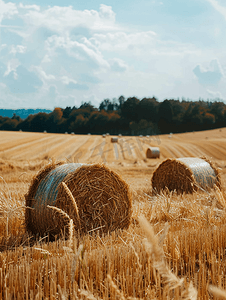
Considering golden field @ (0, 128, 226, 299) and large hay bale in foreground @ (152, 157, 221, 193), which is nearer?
golden field @ (0, 128, 226, 299)

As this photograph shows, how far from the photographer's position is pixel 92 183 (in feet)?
14.9

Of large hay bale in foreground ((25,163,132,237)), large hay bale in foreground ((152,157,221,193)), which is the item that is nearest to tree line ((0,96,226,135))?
large hay bale in foreground ((152,157,221,193))

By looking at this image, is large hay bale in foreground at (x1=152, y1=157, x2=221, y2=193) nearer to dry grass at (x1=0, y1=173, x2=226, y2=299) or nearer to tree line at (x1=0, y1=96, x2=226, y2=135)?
dry grass at (x1=0, y1=173, x2=226, y2=299)

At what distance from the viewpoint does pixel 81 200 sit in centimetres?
451

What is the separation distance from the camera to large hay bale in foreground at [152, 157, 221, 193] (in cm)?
834

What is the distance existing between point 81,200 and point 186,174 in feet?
15.3

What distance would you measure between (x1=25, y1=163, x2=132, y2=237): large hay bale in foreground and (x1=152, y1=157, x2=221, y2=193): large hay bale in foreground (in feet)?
13.1

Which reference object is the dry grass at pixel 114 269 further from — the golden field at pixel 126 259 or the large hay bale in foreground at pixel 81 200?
the large hay bale in foreground at pixel 81 200

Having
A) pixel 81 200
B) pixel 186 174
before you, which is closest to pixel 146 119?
pixel 186 174

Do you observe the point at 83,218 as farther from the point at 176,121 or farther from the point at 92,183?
the point at 176,121

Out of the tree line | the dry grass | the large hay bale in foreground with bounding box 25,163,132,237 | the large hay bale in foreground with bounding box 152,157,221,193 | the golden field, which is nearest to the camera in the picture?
the golden field

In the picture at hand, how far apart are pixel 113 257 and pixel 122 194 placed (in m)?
1.86

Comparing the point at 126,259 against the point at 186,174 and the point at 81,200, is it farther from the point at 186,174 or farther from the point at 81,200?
the point at 186,174

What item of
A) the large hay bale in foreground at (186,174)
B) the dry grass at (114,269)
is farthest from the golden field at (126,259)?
the large hay bale in foreground at (186,174)
